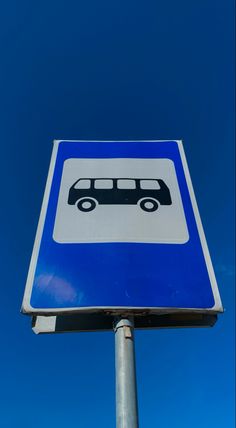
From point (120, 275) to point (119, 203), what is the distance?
32 centimetres

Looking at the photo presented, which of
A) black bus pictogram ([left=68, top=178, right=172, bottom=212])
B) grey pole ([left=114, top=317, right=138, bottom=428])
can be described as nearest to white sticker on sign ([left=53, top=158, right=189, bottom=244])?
black bus pictogram ([left=68, top=178, right=172, bottom=212])

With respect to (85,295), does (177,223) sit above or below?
above

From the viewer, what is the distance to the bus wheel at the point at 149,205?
4.58 ft

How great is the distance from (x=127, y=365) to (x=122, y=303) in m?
0.17

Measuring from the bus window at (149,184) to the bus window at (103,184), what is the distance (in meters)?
0.12

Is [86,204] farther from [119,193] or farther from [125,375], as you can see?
[125,375]

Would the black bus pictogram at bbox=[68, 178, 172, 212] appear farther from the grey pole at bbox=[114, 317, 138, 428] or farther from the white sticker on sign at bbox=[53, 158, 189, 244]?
the grey pole at bbox=[114, 317, 138, 428]

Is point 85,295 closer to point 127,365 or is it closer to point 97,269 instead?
point 97,269

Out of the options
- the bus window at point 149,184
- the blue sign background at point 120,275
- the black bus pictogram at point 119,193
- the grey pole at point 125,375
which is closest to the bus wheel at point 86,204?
the black bus pictogram at point 119,193

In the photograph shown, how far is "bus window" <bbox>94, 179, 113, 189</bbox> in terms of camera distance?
149 centimetres

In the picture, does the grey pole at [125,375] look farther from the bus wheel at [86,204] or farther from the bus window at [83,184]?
the bus window at [83,184]

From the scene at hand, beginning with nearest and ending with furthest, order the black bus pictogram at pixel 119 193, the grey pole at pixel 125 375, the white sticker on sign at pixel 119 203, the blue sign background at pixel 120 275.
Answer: the grey pole at pixel 125 375 < the blue sign background at pixel 120 275 < the white sticker on sign at pixel 119 203 < the black bus pictogram at pixel 119 193

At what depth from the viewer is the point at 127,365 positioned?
0.99m

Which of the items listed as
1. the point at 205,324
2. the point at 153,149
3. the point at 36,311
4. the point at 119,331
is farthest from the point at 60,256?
the point at 153,149
